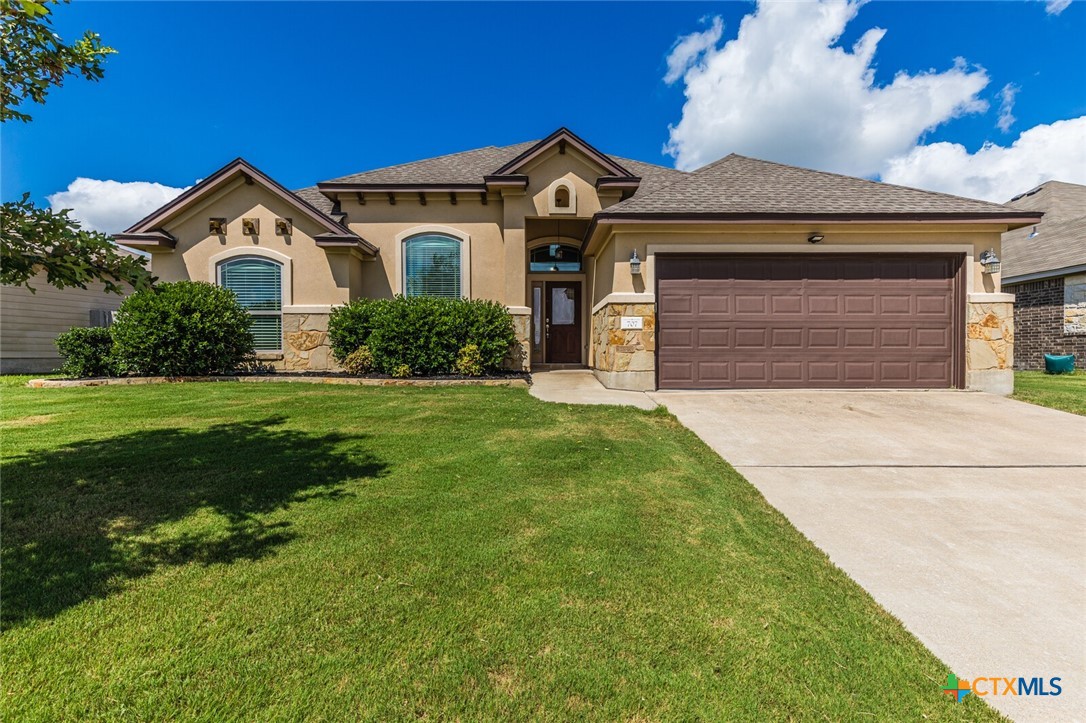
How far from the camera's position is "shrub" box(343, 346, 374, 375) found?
969 cm

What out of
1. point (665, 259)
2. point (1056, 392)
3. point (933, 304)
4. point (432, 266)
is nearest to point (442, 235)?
point (432, 266)

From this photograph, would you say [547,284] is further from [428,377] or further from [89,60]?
[89,60]

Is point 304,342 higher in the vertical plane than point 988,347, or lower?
higher

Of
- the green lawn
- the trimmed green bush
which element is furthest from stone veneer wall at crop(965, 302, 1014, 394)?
the trimmed green bush

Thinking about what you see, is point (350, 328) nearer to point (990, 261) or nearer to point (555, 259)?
point (555, 259)

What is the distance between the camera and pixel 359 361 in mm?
9703

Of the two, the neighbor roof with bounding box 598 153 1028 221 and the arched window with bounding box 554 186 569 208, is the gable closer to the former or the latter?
the arched window with bounding box 554 186 569 208

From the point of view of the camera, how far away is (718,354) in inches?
342

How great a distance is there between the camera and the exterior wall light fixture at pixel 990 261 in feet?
27.3

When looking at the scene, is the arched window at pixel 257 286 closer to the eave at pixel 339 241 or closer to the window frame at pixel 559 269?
the eave at pixel 339 241

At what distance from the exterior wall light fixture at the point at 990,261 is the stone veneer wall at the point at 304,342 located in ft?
44.6

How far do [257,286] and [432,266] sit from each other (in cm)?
413

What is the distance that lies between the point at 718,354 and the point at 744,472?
4988mm

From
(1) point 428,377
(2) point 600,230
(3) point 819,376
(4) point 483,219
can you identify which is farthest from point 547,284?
(3) point 819,376
